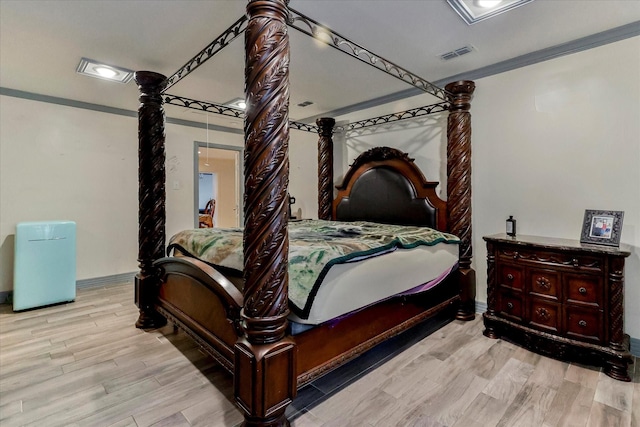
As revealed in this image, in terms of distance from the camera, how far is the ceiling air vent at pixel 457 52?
268cm

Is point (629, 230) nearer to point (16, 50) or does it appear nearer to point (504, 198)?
point (504, 198)

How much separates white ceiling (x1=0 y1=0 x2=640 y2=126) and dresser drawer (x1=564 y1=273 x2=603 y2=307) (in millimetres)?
1893

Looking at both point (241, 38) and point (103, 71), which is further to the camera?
point (103, 71)

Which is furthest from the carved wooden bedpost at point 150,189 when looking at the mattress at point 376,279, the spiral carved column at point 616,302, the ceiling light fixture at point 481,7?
the spiral carved column at point 616,302

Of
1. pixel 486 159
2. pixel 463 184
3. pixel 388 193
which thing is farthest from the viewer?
pixel 388 193

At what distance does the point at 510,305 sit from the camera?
2.56m

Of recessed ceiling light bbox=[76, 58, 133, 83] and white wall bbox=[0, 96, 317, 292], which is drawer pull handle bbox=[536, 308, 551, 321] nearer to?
recessed ceiling light bbox=[76, 58, 133, 83]

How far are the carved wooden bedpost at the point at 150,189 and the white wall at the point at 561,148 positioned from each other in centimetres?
298

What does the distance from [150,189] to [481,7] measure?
9.81 feet

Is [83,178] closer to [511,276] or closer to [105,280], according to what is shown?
[105,280]

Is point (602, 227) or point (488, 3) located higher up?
point (488, 3)

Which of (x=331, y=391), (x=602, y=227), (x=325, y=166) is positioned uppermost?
(x=325, y=166)

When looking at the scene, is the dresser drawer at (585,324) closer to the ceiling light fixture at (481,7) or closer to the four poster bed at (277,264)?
the four poster bed at (277,264)

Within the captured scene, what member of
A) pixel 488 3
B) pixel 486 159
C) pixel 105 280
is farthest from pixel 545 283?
pixel 105 280
